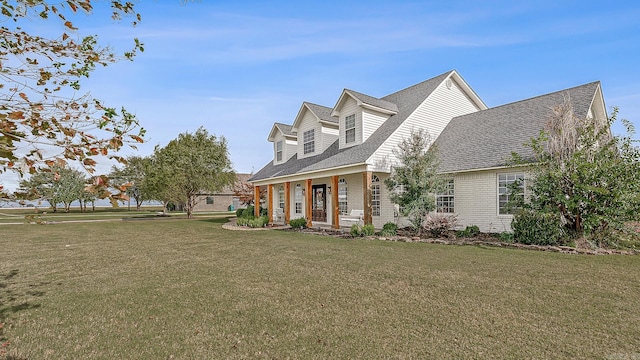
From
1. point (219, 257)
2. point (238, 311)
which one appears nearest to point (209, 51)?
point (219, 257)

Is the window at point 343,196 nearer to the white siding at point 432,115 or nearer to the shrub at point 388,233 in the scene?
the white siding at point 432,115

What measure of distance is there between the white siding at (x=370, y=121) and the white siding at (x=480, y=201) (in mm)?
5172

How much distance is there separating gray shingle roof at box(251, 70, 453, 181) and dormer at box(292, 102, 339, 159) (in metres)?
0.49

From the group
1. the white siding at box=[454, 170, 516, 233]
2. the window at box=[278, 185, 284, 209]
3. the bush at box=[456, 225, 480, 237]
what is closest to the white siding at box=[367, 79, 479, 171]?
the white siding at box=[454, 170, 516, 233]

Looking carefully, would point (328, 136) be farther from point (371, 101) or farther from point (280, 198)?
point (280, 198)

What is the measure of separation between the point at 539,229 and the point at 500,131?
5.94 m

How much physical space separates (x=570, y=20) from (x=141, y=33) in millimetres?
13621

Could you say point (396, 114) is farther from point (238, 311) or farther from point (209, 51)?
point (238, 311)

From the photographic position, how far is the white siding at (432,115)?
15.5m

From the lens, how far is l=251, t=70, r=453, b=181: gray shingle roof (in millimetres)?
15922

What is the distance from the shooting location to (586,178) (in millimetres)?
9922

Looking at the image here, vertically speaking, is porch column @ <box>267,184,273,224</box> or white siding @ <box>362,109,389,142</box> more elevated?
white siding @ <box>362,109,389,142</box>

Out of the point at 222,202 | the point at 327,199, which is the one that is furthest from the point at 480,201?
the point at 222,202

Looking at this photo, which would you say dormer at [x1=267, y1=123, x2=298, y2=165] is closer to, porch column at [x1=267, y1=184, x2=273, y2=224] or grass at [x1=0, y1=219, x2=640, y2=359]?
porch column at [x1=267, y1=184, x2=273, y2=224]
